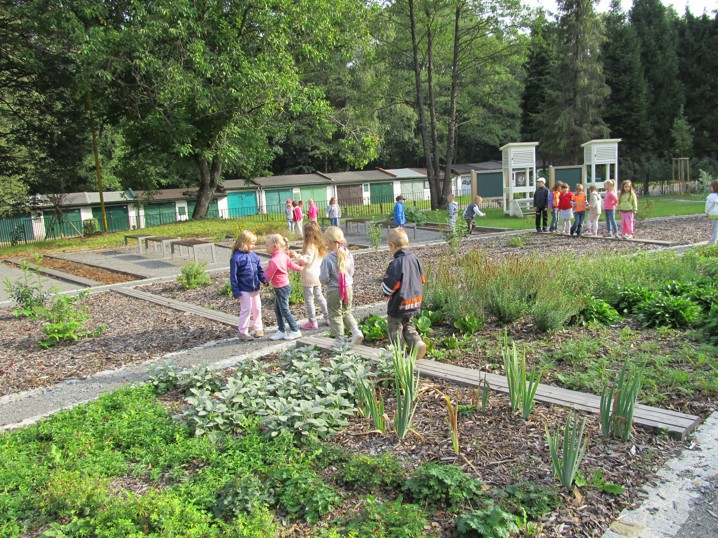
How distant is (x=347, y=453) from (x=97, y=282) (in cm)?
1088

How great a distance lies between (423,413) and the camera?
4.50m

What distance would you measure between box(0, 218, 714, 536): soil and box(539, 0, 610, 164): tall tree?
34237mm

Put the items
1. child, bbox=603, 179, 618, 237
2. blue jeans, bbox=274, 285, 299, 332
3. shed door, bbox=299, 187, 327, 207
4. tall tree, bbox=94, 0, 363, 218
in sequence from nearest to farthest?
blue jeans, bbox=274, 285, 299, 332, child, bbox=603, 179, 618, 237, tall tree, bbox=94, 0, 363, 218, shed door, bbox=299, 187, 327, 207

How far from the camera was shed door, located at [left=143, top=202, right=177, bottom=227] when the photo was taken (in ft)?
149

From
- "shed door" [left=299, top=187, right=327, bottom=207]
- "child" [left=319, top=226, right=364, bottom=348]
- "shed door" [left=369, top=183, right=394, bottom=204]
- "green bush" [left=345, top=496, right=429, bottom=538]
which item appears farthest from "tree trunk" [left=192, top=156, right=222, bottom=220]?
"green bush" [left=345, top=496, right=429, bottom=538]

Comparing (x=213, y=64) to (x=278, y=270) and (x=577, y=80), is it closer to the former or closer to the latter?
(x=278, y=270)

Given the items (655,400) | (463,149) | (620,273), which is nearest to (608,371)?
(655,400)

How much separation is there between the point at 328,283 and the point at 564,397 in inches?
117

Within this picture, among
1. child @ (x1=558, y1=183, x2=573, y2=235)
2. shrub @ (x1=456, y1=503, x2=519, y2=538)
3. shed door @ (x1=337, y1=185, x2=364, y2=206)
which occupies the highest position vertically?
shed door @ (x1=337, y1=185, x2=364, y2=206)

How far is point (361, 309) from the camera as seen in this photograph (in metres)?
8.39

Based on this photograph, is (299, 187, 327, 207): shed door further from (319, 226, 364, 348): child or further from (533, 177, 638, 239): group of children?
(319, 226, 364, 348): child

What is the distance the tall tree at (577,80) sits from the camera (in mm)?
42062

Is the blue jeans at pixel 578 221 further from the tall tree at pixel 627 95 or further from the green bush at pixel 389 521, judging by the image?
the tall tree at pixel 627 95

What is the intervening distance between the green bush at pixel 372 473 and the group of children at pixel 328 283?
204 centimetres
